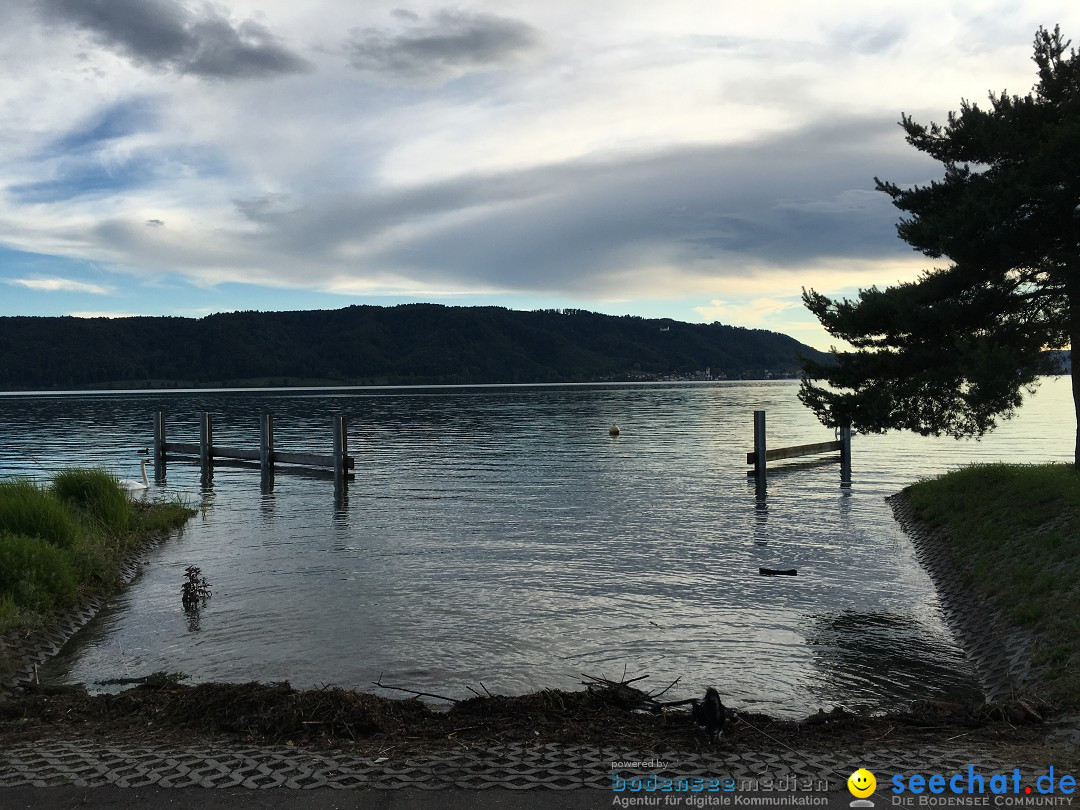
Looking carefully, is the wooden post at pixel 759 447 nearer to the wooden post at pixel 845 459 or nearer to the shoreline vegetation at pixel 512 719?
the wooden post at pixel 845 459

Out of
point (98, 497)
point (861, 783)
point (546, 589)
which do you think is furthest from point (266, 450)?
point (861, 783)

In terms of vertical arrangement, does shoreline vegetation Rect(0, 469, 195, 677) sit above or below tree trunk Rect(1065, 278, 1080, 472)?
below

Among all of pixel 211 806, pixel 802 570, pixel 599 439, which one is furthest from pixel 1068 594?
pixel 599 439

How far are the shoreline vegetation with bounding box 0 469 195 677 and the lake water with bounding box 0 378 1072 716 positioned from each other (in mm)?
616

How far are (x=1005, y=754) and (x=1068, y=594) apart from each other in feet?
15.9

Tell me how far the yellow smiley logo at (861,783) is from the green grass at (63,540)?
9.09 metres

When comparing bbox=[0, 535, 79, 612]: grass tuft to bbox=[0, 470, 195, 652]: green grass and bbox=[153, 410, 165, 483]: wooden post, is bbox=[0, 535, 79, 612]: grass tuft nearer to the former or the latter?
bbox=[0, 470, 195, 652]: green grass

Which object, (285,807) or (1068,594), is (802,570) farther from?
(285,807)

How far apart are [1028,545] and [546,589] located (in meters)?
7.74

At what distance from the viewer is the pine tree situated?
16.2 metres

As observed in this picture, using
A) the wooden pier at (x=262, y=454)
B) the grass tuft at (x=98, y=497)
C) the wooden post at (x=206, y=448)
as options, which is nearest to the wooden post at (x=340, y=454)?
the wooden pier at (x=262, y=454)

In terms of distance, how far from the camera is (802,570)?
51.0 feet

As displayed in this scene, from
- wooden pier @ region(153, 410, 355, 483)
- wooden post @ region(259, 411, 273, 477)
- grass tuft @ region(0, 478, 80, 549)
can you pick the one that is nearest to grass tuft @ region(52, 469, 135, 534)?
grass tuft @ region(0, 478, 80, 549)

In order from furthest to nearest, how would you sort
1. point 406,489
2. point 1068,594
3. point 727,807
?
point 406,489 → point 1068,594 → point 727,807
